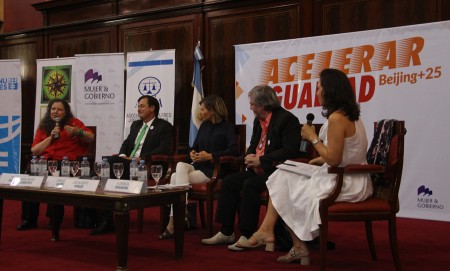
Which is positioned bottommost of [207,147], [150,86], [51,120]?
[207,147]

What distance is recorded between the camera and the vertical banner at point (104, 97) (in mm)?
7113

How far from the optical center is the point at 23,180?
364cm

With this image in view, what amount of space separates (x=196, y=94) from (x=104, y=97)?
1279 mm

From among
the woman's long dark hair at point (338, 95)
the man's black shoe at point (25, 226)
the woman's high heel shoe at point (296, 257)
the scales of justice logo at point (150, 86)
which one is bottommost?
the man's black shoe at point (25, 226)

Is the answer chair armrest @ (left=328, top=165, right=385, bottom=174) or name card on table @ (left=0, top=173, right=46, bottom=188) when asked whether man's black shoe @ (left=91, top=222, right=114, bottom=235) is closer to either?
name card on table @ (left=0, top=173, right=46, bottom=188)

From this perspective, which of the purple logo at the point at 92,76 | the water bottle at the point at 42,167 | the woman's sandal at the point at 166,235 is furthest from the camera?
the purple logo at the point at 92,76

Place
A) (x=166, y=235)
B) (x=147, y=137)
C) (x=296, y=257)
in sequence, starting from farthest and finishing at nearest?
(x=147, y=137) → (x=166, y=235) → (x=296, y=257)

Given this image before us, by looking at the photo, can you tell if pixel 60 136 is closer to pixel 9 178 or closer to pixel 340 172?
pixel 9 178

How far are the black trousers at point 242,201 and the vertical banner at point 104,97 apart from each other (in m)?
3.43

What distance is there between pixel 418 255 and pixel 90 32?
18.9 feet

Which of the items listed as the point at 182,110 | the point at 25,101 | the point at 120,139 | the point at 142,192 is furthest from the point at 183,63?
the point at 142,192

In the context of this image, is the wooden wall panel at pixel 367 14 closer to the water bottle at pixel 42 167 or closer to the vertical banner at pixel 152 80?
the vertical banner at pixel 152 80

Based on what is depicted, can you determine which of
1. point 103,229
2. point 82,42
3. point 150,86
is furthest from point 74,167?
point 82,42

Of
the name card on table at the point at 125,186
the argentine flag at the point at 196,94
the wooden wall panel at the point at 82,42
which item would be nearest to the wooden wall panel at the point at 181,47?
the argentine flag at the point at 196,94
